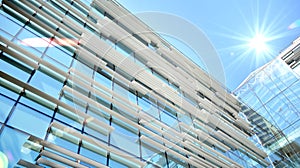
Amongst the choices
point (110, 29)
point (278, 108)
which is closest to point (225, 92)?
point (278, 108)

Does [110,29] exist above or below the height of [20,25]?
above

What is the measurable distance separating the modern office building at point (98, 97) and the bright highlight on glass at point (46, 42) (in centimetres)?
2

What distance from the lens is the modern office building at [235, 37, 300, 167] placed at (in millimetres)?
8461

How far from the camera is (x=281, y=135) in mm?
8969

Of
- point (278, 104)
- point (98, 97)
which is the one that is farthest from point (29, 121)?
point (278, 104)

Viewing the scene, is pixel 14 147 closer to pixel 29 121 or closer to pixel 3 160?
pixel 3 160

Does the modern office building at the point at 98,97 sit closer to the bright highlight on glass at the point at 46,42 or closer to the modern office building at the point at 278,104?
the bright highlight on glass at the point at 46,42

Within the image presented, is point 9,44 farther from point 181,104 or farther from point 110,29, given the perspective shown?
point 181,104

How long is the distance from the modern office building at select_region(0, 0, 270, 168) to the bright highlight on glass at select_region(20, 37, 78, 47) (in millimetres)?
20

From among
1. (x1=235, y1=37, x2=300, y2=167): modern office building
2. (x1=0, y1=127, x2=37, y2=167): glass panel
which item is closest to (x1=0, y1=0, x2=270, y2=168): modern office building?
(x1=0, y1=127, x2=37, y2=167): glass panel

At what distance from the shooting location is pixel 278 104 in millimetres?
10031

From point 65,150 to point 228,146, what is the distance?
5.49 m

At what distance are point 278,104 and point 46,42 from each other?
947cm

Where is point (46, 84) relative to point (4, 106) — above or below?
above
